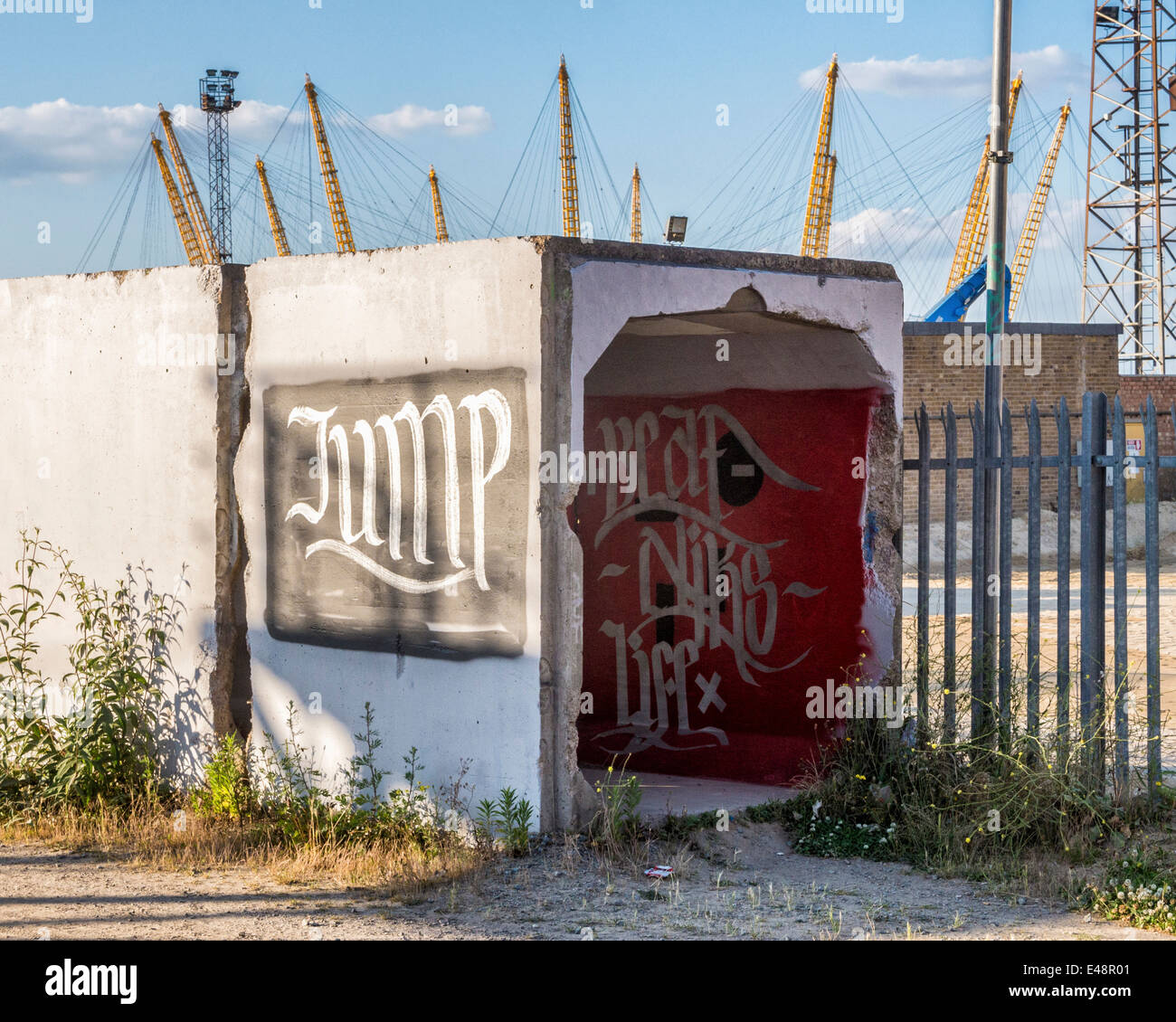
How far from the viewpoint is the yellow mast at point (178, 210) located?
6525cm

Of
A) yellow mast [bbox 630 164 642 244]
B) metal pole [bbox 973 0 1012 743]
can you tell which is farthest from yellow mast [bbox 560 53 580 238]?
metal pole [bbox 973 0 1012 743]

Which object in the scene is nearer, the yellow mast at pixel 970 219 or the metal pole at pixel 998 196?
the metal pole at pixel 998 196

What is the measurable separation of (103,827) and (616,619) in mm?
3315

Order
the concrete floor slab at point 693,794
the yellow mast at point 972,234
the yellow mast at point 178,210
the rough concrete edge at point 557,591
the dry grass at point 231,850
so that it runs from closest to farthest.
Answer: the dry grass at point 231,850, the rough concrete edge at point 557,591, the concrete floor slab at point 693,794, the yellow mast at point 972,234, the yellow mast at point 178,210

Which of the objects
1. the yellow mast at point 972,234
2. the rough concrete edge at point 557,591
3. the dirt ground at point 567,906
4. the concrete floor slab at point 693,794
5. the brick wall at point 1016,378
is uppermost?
the yellow mast at point 972,234

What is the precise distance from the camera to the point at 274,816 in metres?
6.36

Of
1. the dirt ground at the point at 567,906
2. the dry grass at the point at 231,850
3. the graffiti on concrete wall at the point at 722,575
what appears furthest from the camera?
the graffiti on concrete wall at the point at 722,575

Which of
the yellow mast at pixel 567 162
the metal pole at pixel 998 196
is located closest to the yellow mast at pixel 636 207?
the yellow mast at pixel 567 162

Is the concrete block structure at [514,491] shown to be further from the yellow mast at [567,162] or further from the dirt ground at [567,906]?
the yellow mast at [567,162]

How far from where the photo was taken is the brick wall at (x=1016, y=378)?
992 inches

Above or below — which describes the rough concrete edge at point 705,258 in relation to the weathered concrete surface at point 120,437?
above

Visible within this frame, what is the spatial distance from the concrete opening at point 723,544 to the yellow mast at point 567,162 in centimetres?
4940
